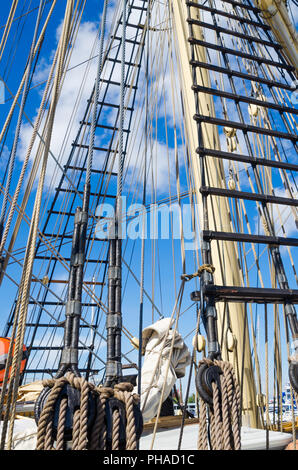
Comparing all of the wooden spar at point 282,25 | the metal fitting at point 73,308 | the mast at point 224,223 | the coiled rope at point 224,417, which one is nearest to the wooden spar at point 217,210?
the mast at point 224,223

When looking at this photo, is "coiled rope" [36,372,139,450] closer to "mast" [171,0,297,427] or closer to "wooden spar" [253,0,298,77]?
"mast" [171,0,297,427]

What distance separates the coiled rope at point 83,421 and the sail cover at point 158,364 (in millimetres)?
1011

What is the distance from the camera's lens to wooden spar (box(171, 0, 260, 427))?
2.57 metres

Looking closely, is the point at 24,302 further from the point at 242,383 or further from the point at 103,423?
the point at 242,383

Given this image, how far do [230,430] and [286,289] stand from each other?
840 mm

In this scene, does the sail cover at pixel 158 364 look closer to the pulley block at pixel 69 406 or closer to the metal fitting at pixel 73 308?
the metal fitting at pixel 73 308

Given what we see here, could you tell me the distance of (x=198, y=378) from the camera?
1.31m

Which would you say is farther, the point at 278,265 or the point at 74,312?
the point at 278,265

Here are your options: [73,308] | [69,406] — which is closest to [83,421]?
[69,406]

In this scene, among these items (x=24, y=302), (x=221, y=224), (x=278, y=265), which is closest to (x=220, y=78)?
(x=221, y=224)

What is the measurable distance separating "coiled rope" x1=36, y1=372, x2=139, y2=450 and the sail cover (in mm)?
1011

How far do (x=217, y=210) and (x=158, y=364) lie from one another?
1.32 m

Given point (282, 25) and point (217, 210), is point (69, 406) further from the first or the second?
point (282, 25)

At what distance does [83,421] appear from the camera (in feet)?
3.19
